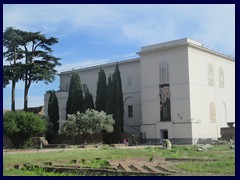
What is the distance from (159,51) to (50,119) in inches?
569

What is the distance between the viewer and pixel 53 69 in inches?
1576

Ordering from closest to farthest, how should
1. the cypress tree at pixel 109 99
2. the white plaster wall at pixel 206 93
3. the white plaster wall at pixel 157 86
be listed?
the white plaster wall at pixel 157 86, the white plaster wall at pixel 206 93, the cypress tree at pixel 109 99

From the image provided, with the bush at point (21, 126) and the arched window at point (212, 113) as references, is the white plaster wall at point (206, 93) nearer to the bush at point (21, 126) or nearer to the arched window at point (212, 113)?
the arched window at point (212, 113)

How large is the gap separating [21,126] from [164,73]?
1723 cm

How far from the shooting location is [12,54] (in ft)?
128

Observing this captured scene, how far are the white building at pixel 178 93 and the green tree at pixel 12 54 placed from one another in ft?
29.7

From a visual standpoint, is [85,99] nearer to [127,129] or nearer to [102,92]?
[102,92]

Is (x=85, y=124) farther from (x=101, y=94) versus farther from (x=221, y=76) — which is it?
(x=221, y=76)

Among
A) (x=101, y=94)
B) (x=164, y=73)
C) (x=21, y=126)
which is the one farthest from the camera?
(x=101, y=94)

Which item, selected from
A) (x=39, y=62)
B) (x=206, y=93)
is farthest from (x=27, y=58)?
(x=206, y=93)

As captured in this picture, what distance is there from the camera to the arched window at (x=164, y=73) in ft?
136

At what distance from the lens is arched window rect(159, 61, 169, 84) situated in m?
41.3

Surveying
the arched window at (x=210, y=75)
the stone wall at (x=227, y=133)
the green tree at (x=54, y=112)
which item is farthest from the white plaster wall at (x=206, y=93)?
the green tree at (x=54, y=112)
